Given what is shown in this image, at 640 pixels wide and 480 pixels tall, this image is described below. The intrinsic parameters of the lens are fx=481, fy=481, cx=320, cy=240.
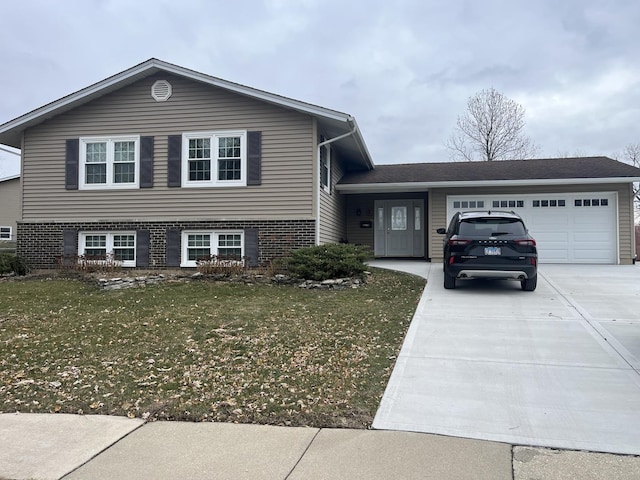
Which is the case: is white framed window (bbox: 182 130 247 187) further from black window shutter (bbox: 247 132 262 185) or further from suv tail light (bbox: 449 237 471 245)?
suv tail light (bbox: 449 237 471 245)

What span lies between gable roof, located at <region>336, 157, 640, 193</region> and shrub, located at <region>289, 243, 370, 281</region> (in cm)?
495

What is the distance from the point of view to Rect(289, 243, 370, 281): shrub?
34.6 ft

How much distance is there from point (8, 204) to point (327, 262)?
2337 cm

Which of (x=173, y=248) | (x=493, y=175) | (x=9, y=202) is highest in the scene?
(x=9, y=202)

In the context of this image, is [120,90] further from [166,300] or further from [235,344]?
[235,344]

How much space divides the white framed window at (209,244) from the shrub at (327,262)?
2676mm

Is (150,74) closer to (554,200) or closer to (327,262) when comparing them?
(327,262)

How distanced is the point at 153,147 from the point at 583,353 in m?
11.5

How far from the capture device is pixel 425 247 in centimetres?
1709

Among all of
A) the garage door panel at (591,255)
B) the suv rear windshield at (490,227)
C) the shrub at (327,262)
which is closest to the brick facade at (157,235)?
the shrub at (327,262)

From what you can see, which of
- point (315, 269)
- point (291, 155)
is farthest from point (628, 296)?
point (291, 155)

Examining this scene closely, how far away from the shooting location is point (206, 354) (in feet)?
18.7

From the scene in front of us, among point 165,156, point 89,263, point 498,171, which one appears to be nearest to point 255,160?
point 165,156

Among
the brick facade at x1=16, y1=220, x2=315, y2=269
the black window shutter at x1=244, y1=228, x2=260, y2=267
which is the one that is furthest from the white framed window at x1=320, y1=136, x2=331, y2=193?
the black window shutter at x1=244, y1=228, x2=260, y2=267
